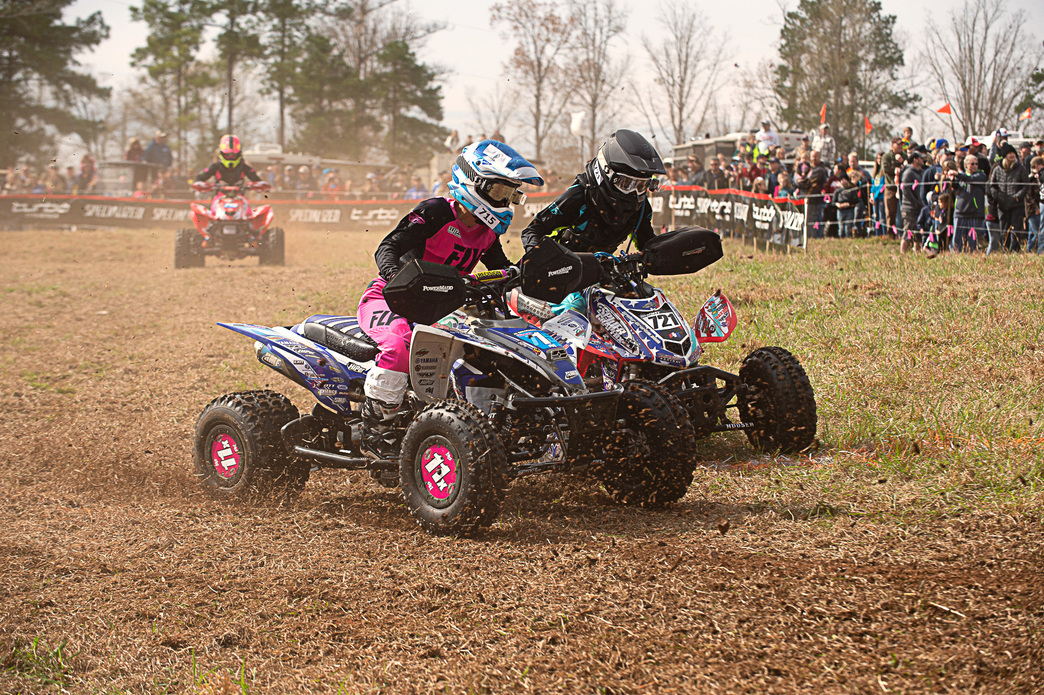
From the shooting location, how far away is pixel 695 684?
298 centimetres

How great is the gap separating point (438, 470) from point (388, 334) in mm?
893

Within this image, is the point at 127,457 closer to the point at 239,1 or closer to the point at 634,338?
the point at 634,338

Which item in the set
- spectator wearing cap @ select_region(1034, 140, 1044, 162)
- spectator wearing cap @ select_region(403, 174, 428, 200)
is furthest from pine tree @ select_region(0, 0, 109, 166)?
spectator wearing cap @ select_region(1034, 140, 1044, 162)

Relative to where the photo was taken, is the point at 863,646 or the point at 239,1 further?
the point at 239,1

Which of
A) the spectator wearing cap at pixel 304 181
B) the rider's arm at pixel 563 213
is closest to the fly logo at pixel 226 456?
the rider's arm at pixel 563 213

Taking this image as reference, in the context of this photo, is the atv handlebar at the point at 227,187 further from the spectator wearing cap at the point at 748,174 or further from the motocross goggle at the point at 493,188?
the motocross goggle at the point at 493,188

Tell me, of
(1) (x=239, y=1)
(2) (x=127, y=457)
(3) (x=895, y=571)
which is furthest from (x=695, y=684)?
(1) (x=239, y=1)

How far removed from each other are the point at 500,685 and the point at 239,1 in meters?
43.1

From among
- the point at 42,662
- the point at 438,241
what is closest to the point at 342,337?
the point at 438,241

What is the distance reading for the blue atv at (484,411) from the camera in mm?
4473

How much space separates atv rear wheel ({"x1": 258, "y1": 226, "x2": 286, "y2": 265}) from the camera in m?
17.5

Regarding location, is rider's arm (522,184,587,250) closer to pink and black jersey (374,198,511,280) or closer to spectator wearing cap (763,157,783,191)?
pink and black jersey (374,198,511,280)

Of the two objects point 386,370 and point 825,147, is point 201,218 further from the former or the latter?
point 386,370

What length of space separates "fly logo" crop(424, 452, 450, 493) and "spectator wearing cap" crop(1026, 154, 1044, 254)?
10568 mm
